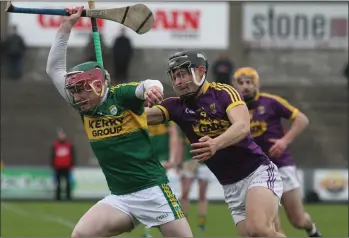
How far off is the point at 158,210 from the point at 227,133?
31.7 inches

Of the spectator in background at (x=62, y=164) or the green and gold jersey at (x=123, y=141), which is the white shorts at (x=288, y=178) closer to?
the green and gold jersey at (x=123, y=141)

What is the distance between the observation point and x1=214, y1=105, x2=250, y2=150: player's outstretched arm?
23.8 feet

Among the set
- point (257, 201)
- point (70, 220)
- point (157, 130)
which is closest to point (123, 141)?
point (257, 201)

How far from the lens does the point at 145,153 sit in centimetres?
736

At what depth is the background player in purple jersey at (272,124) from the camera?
10.5 metres

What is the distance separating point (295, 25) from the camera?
2633 centimetres

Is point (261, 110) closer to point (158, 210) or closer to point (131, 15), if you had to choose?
point (131, 15)

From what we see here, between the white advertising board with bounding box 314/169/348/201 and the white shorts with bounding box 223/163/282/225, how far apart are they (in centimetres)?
1210

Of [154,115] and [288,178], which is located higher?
[154,115]

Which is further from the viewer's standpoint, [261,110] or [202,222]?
[202,222]

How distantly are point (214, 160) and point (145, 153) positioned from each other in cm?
83

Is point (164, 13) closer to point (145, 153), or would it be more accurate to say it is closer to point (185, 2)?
point (185, 2)

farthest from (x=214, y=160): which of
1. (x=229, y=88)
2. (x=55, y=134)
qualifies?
(x=55, y=134)

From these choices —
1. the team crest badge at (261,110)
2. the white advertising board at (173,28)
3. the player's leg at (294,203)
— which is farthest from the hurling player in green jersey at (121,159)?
the white advertising board at (173,28)
